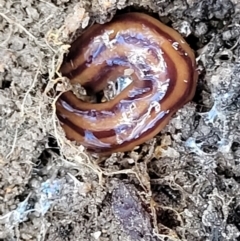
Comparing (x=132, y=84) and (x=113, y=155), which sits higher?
(x=132, y=84)

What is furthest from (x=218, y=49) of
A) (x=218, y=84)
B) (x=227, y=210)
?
(x=227, y=210)

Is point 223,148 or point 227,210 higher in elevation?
point 223,148

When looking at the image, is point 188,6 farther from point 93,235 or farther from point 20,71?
point 93,235

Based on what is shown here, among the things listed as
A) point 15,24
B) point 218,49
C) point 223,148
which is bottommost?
point 223,148
